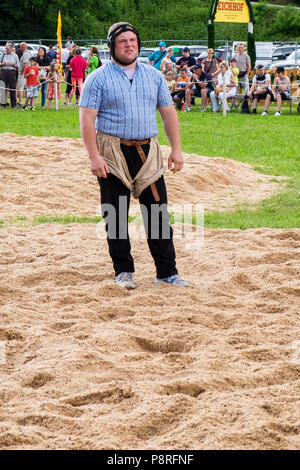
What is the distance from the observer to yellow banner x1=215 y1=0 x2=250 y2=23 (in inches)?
1048

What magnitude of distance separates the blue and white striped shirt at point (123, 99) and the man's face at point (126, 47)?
0.10 m

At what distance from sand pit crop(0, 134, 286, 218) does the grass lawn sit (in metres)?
0.41

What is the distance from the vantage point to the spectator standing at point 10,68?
938 inches

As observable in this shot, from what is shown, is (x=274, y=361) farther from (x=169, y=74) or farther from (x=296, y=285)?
(x=169, y=74)

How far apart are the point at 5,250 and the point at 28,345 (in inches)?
111

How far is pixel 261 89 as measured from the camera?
2264 centimetres

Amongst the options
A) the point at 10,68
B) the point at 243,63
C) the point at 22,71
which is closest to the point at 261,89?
the point at 243,63

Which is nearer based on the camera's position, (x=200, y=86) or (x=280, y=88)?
(x=280, y=88)

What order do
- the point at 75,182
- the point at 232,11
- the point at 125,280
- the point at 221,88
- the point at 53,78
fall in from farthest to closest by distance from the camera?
the point at 232,11 → the point at 221,88 → the point at 53,78 → the point at 75,182 → the point at 125,280

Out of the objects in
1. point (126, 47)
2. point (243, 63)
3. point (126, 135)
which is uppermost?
point (126, 47)

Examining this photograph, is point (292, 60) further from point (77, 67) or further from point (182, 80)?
point (77, 67)

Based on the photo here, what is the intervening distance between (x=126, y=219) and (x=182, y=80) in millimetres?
18009

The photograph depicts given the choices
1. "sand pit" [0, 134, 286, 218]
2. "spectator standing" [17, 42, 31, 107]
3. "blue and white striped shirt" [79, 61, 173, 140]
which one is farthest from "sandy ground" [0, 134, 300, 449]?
"spectator standing" [17, 42, 31, 107]

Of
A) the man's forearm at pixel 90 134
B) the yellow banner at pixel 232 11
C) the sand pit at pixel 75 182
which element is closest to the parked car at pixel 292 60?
the yellow banner at pixel 232 11
